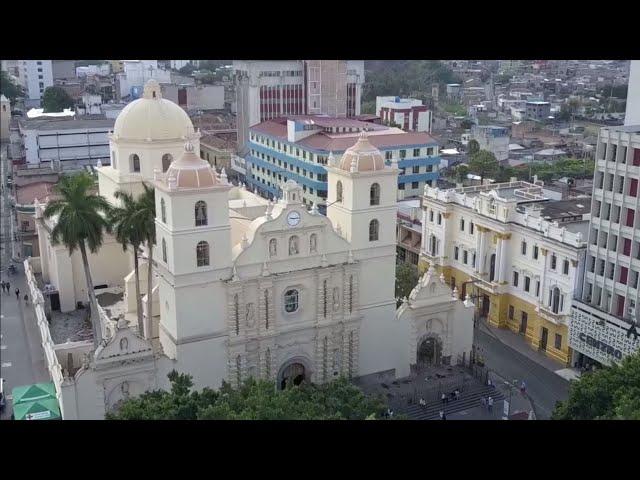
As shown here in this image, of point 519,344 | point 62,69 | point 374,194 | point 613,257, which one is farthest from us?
point 62,69

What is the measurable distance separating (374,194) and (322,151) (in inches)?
988

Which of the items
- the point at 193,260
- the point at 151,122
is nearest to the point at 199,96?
the point at 151,122

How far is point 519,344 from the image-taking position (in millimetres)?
34406

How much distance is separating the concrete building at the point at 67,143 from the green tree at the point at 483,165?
97.1ft

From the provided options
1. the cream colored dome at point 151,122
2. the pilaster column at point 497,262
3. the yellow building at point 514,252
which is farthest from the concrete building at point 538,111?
→ the cream colored dome at point 151,122

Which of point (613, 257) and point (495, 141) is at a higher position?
point (613, 257)

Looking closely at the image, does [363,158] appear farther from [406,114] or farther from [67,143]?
[406,114]

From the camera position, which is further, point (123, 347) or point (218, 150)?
point (218, 150)

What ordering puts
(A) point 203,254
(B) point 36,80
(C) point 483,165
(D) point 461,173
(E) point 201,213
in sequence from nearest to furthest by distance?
1. (E) point 201,213
2. (A) point 203,254
3. (D) point 461,173
4. (C) point 483,165
5. (B) point 36,80

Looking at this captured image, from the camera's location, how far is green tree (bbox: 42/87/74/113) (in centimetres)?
7188

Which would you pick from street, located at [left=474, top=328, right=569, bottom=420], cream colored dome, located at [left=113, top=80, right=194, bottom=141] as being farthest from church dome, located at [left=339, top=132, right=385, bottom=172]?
street, located at [left=474, top=328, right=569, bottom=420]

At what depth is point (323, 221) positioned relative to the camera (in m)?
27.4

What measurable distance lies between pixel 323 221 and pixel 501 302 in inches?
503

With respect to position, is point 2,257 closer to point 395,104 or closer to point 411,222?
point 411,222
